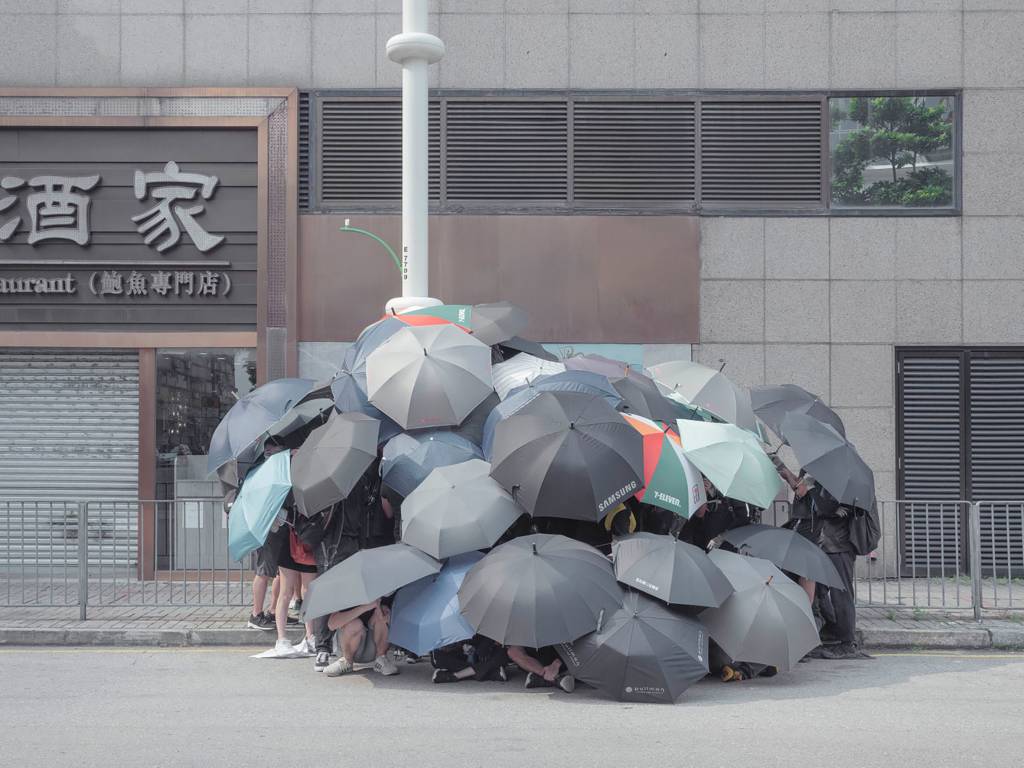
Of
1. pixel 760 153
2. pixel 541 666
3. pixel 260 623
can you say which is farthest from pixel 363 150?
pixel 541 666

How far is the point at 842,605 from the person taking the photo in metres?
9.59

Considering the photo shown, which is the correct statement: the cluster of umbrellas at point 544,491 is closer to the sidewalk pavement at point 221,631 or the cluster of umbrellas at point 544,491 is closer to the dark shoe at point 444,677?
the dark shoe at point 444,677

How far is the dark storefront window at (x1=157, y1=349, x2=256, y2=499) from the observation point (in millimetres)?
14320

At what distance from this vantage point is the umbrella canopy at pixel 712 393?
1022 centimetres

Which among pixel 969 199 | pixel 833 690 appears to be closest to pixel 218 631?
pixel 833 690

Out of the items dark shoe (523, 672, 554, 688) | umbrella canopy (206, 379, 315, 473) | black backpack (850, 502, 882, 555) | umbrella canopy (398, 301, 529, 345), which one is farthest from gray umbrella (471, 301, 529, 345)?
black backpack (850, 502, 882, 555)

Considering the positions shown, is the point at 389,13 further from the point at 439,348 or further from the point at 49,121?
the point at 439,348

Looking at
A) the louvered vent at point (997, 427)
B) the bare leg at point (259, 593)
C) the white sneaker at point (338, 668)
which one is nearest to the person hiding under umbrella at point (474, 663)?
the white sneaker at point (338, 668)

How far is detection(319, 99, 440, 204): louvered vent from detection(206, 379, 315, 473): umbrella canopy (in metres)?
4.86

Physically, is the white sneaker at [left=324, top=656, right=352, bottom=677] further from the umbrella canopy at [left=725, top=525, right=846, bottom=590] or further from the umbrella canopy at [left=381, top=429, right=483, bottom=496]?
the umbrella canopy at [left=725, top=525, right=846, bottom=590]

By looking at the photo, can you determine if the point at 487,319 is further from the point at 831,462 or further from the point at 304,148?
the point at 304,148

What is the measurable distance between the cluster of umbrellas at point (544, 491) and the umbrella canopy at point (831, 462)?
0.02 meters

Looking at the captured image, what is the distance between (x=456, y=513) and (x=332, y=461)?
1.07 meters

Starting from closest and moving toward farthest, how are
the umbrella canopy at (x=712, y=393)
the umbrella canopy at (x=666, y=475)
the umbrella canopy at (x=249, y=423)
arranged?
the umbrella canopy at (x=666, y=475) → the umbrella canopy at (x=249, y=423) → the umbrella canopy at (x=712, y=393)
